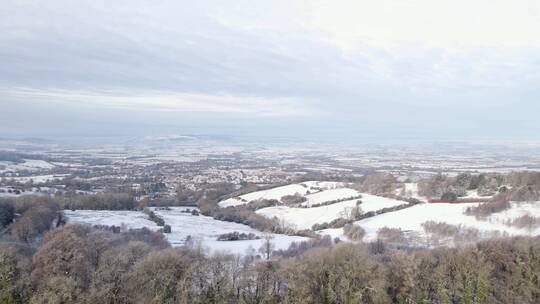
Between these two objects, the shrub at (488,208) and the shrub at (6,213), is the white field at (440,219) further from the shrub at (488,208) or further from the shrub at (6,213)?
the shrub at (6,213)

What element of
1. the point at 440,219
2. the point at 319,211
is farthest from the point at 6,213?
the point at 440,219

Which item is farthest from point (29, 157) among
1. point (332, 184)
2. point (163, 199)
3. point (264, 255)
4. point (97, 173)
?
point (264, 255)

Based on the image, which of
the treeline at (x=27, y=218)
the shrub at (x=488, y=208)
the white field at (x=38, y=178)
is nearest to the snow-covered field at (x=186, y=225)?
A: the treeline at (x=27, y=218)

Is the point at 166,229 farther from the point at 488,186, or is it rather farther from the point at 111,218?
the point at 488,186

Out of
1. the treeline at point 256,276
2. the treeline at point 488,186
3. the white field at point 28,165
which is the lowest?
the white field at point 28,165

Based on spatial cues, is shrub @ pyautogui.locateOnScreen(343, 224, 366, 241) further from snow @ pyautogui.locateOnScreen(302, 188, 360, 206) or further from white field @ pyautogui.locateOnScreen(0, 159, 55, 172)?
white field @ pyautogui.locateOnScreen(0, 159, 55, 172)

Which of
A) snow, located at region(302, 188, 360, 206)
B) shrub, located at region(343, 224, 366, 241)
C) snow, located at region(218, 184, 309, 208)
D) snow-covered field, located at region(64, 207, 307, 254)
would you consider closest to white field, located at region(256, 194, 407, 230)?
snow, located at region(302, 188, 360, 206)

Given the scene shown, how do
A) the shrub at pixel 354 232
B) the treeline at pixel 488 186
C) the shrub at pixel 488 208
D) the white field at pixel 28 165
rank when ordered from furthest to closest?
the white field at pixel 28 165, the treeline at pixel 488 186, the shrub at pixel 488 208, the shrub at pixel 354 232
